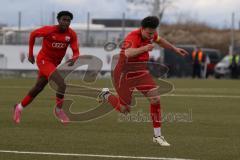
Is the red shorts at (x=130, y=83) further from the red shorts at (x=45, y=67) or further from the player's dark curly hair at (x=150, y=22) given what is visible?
the red shorts at (x=45, y=67)

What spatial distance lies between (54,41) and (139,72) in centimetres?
278

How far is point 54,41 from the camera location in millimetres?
14562

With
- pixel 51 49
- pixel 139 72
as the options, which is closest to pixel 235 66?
pixel 51 49

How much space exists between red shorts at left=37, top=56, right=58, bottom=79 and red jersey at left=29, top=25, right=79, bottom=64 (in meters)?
0.08

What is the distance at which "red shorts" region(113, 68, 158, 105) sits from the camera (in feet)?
40.2

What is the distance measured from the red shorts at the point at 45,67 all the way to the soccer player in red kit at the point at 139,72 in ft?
5.80

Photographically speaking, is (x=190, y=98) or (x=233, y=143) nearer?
(x=233, y=143)

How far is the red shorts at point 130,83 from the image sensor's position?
40.2 feet

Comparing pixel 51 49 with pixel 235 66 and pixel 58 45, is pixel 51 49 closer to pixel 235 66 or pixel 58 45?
pixel 58 45

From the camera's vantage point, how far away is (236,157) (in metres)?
10.5

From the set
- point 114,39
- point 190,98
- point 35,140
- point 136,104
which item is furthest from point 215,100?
point 114,39

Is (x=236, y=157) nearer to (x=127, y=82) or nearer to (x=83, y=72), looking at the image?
(x=127, y=82)

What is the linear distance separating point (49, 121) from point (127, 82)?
10.9ft

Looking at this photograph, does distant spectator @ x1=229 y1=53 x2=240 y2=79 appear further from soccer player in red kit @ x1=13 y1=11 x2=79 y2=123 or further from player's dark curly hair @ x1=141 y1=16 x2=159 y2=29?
player's dark curly hair @ x1=141 y1=16 x2=159 y2=29
